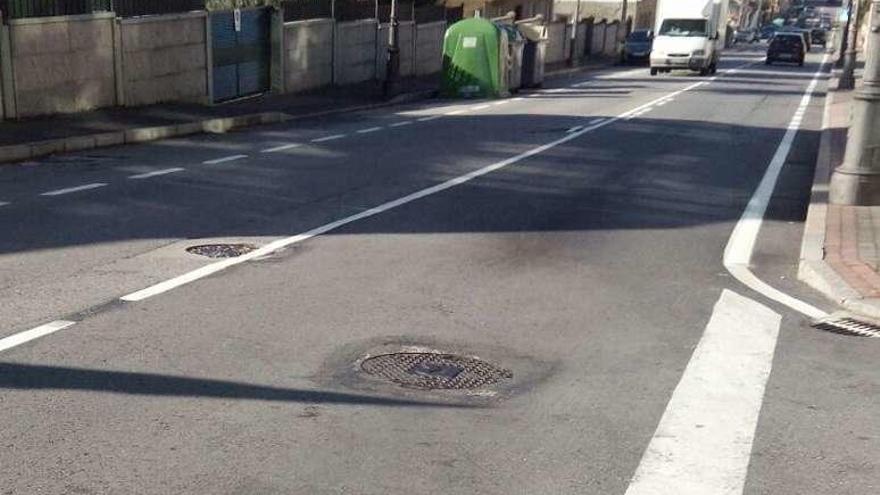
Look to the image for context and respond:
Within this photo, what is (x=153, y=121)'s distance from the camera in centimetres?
2061

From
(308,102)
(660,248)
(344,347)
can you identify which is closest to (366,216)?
(660,248)

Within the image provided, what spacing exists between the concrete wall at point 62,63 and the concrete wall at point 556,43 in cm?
3462

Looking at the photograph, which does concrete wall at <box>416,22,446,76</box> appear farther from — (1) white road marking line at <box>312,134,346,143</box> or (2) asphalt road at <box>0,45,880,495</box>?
(2) asphalt road at <box>0,45,880,495</box>

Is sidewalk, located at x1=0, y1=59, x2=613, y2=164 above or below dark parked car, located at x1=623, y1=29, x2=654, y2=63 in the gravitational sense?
above

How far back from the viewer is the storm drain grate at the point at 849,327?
309 inches

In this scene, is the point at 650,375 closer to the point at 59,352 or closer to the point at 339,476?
the point at 339,476

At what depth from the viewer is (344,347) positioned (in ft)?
23.2

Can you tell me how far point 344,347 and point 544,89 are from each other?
31.9 m

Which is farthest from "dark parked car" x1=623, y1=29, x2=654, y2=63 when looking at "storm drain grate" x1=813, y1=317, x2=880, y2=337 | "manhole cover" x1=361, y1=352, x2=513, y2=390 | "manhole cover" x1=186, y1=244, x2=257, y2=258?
"manhole cover" x1=361, y1=352, x2=513, y2=390

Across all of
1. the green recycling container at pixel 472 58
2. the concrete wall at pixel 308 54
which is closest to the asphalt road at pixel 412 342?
the concrete wall at pixel 308 54

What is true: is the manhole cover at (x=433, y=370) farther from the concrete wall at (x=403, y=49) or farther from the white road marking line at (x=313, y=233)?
the concrete wall at (x=403, y=49)

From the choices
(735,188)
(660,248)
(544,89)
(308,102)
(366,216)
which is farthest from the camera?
(544,89)

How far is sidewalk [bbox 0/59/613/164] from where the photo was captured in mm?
17094

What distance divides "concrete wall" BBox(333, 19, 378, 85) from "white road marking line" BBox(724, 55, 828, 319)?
16.1 metres
